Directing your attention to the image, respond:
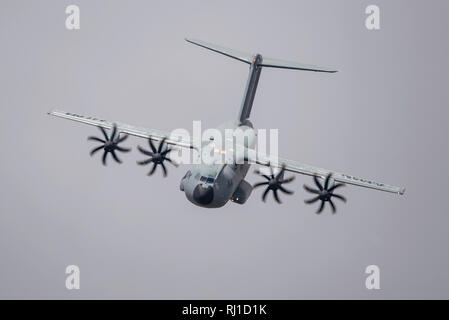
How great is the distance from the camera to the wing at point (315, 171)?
216 feet

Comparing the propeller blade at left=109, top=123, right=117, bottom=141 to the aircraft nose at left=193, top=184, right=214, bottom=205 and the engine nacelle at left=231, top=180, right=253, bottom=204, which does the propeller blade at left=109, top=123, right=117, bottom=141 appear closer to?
the aircraft nose at left=193, top=184, right=214, bottom=205

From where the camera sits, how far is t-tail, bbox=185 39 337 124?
242 ft

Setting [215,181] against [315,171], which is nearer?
[215,181]

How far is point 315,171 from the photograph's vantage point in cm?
6594

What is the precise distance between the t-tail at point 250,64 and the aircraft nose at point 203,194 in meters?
13.4

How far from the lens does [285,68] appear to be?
7369 centimetres

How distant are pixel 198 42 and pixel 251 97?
290 inches

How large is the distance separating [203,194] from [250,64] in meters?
17.3

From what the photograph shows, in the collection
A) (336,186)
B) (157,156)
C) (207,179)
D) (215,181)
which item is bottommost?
(336,186)

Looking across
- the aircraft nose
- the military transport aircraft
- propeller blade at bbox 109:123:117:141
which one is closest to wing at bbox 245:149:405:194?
the military transport aircraft

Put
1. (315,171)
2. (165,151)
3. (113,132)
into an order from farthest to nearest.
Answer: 1. (113,132)
2. (165,151)
3. (315,171)

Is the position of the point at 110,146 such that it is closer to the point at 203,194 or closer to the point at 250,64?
the point at 203,194

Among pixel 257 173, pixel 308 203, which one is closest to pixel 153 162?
pixel 257 173

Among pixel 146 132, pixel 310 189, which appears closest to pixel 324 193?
pixel 310 189
